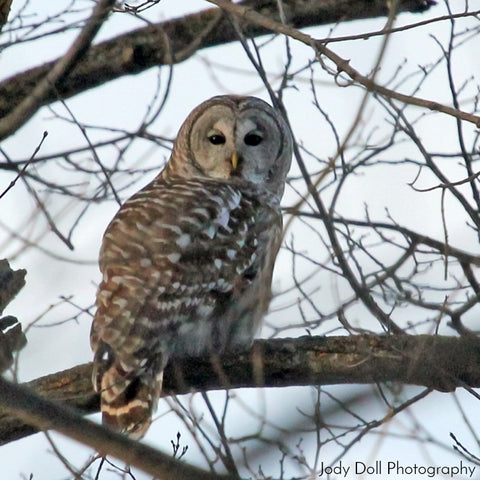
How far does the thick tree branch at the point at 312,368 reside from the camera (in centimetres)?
431

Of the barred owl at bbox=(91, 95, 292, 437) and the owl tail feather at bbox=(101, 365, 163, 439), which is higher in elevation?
the barred owl at bbox=(91, 95, 292, 437)

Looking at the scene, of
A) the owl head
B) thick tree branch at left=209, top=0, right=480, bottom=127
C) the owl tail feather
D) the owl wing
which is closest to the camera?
thick tree branch at left=209, top=0, right=480, bottom=127

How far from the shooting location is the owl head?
6746mm

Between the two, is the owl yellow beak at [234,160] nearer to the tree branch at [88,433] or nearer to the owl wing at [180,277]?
the owl wing at [180,277]

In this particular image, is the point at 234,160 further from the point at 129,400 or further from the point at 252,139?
the point at 129,400

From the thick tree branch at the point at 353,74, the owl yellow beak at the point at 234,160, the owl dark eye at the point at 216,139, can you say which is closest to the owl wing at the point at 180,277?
the owl yellow beak at the point at 234,160

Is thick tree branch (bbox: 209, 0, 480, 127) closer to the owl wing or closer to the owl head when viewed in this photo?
the owl wing

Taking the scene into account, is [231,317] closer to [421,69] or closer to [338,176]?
[338,176]

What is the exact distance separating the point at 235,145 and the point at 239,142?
5 cm

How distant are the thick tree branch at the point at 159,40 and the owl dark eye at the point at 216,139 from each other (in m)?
0.61

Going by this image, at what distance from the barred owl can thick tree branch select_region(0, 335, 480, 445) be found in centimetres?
14

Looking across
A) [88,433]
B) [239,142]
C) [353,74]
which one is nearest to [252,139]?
[239,142]

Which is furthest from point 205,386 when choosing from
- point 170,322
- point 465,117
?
point 465,117

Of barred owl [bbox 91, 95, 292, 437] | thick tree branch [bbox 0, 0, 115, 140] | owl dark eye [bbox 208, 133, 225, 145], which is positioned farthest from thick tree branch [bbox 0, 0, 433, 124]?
barred owl [bbox 91, 95, 292, 437]
